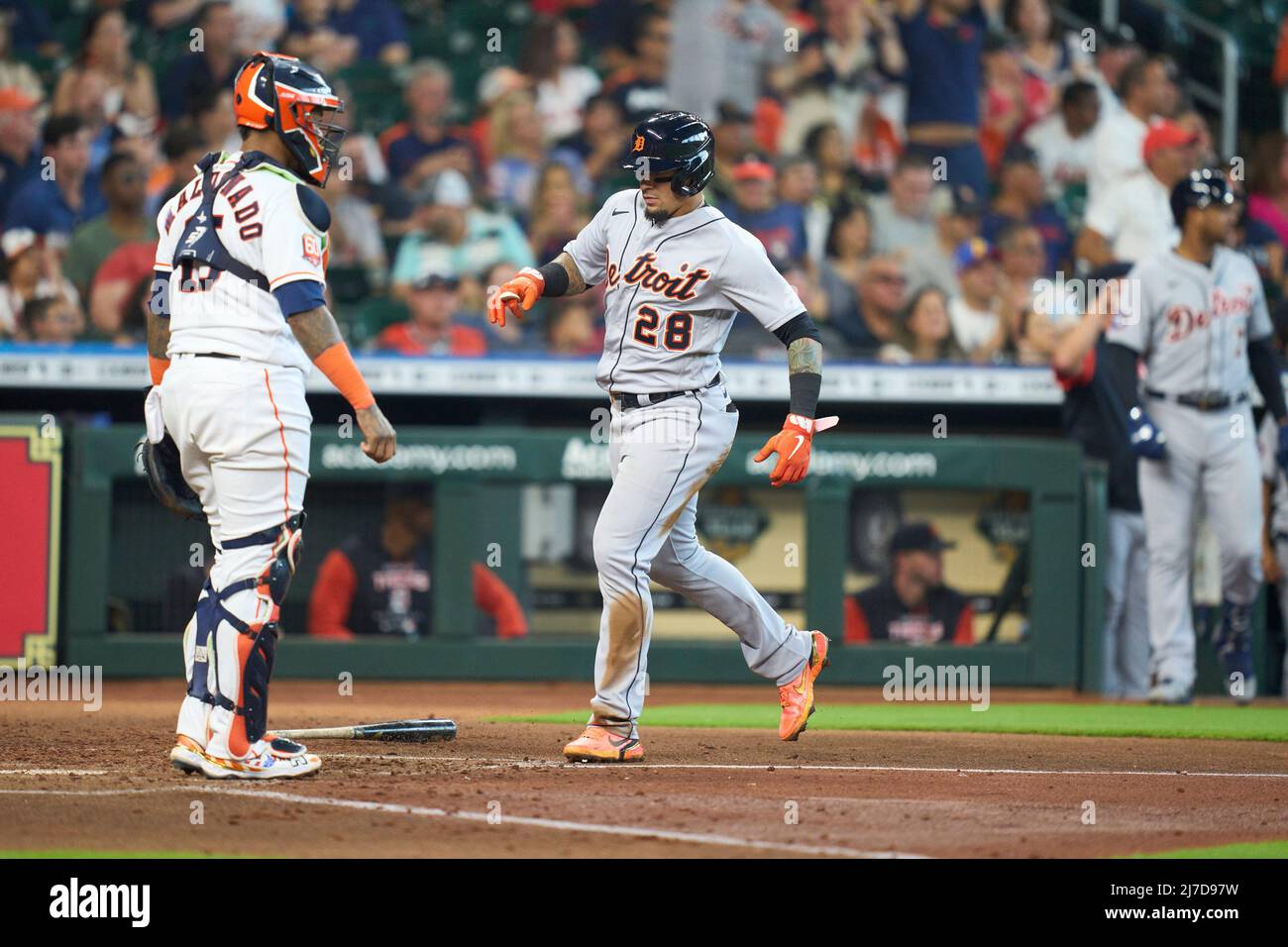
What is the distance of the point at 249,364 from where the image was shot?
502 cm

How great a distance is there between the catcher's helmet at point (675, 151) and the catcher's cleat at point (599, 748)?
5.90 ft

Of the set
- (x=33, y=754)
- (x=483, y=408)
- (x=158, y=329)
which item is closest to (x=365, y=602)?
(x=483, y=408)

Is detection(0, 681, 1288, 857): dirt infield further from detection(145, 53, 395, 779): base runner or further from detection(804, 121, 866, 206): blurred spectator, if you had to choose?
detection(804, 121, 866, 206): blurred spectator

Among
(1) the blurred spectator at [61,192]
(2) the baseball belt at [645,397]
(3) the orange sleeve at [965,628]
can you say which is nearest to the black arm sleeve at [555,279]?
(2) the baseball belt at [645,397]

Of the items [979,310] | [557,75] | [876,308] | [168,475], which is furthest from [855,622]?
[168,475]

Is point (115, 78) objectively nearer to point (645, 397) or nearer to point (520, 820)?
point (645, 397)

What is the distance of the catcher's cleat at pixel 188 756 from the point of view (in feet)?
16.5

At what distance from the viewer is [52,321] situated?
10.6 m

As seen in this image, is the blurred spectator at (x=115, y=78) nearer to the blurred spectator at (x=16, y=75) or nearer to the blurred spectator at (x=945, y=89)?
the blurred spectator at (x=16, y=75)

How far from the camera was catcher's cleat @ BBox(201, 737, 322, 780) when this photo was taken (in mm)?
4984

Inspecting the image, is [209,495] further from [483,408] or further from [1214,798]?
[483,408]

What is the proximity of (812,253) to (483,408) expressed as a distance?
252cm

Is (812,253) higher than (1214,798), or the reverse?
(812,253)

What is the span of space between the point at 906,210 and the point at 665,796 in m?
7.87
